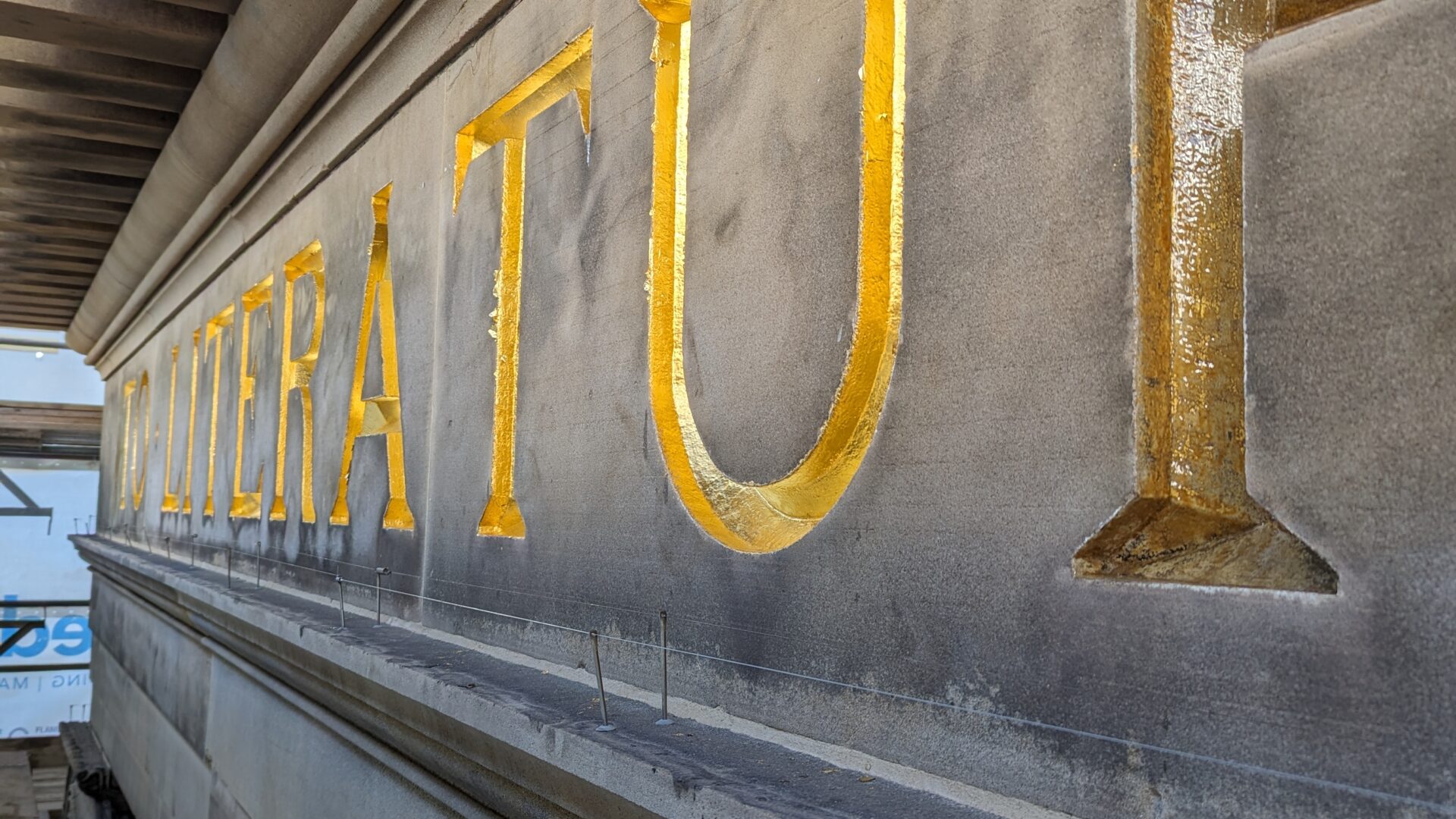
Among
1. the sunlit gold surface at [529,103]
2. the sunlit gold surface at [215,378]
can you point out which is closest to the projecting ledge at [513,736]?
the sunlit gold surface at [529,103]

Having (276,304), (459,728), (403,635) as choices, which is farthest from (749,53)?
(276,304)

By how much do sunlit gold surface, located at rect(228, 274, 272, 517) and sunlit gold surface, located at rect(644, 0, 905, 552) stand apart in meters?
4.12

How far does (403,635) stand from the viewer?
3.56 metres

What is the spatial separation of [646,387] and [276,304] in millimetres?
3892

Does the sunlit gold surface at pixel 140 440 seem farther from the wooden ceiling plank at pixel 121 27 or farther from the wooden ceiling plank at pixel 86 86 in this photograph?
the wooden ceiling plank at pixel 121 27

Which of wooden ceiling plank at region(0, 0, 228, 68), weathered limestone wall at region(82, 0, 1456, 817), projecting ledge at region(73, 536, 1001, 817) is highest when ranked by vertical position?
wooden ceiling plank at region(0, 0, 228, 68)

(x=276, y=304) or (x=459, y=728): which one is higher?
(x=276, y=304)

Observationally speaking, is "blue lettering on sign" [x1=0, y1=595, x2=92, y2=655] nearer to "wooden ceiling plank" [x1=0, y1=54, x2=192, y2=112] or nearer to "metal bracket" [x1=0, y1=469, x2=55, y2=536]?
"metal bracket" [x1=0, y1=469, x2=55, y2=536]

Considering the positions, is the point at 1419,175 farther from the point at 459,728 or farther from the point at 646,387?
the point at 459,728

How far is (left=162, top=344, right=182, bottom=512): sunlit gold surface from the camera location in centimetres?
853

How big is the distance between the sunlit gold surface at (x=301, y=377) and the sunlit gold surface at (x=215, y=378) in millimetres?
1593

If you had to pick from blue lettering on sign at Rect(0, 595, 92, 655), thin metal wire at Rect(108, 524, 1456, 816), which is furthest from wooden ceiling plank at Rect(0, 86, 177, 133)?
blue lettering on sign at Rect(0, 595, 92, 655)

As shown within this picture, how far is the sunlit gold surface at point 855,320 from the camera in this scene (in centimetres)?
187

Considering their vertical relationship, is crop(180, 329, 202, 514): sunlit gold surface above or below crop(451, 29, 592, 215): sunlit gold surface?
below
